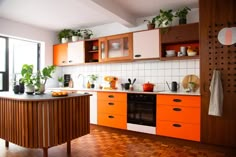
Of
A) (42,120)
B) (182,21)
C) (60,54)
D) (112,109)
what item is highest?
(182,21)

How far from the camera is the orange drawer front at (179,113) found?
2.93 m

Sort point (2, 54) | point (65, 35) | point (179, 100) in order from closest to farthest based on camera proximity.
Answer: point (179, 100) < point (2, 54) < point (65, 35)

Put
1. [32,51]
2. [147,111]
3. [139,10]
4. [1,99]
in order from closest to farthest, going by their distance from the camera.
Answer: [1,99], [147,111], [139,10], [32,51]

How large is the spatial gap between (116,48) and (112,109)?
1336mm

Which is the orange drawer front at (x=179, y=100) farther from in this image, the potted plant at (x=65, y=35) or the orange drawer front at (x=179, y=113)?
the potted plant at (x=65, y=35)

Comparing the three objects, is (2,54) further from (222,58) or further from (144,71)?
(222,58)

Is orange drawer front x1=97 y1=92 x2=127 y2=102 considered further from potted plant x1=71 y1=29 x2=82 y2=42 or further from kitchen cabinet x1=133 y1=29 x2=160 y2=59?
potted plant x1=71 y1=29 x2=82 y2=42

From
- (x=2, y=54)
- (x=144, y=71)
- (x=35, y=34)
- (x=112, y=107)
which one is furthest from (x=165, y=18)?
(x=2, y=54)

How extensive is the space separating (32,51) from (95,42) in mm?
1765

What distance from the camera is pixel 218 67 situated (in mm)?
2744

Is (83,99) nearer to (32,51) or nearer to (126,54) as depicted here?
(126,54)

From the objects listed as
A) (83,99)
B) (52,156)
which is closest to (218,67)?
(83,99)

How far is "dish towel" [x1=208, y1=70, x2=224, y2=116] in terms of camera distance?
2.63 metres

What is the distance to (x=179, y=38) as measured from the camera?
3346 mm
